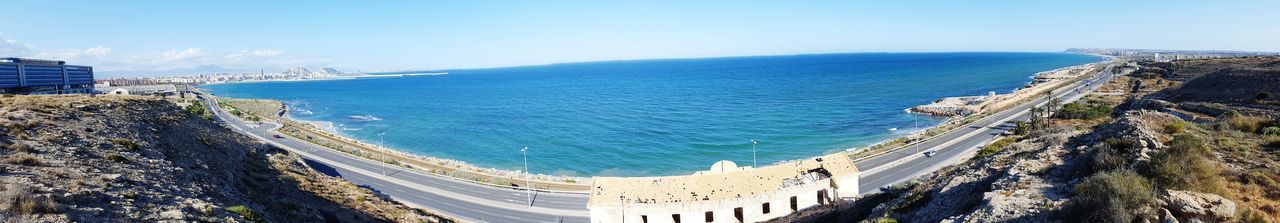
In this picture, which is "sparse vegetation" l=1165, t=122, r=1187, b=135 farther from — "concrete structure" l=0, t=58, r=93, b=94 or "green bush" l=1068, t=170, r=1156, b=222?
"concrete structure" l=0, t=58, r=93, b=94

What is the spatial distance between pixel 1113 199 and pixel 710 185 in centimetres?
2373

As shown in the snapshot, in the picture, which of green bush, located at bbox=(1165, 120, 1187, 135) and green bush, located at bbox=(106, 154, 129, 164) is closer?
green bush, located at bbox=(106, 154, 129, 164)

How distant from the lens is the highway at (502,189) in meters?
47.9

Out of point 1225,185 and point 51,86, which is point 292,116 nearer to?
point 51,86

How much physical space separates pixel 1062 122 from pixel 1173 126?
47648 mm

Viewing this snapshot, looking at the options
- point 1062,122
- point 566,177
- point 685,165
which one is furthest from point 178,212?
point 1062,122

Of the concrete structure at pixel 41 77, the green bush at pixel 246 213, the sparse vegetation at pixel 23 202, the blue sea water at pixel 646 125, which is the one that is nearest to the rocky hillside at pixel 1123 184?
the green bush at pixel 246 213

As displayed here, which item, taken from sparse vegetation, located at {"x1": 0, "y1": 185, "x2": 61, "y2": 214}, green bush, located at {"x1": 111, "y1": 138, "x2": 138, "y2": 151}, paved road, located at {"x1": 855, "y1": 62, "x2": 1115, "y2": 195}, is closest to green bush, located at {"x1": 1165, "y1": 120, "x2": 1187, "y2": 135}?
paved road, located at {"x1": 855, "y1": 62, "x2": 1115, "y2": 195}

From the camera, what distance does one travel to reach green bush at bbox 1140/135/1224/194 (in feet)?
60.7

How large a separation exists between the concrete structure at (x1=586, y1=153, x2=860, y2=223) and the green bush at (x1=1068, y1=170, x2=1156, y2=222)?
65.7 ft

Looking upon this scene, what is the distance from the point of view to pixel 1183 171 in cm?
1900

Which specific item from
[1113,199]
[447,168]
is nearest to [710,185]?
[1113,199]

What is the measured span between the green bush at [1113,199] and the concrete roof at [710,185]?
2044cm

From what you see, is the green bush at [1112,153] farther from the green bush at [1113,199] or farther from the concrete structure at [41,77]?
the concrete structure at [41,77]
